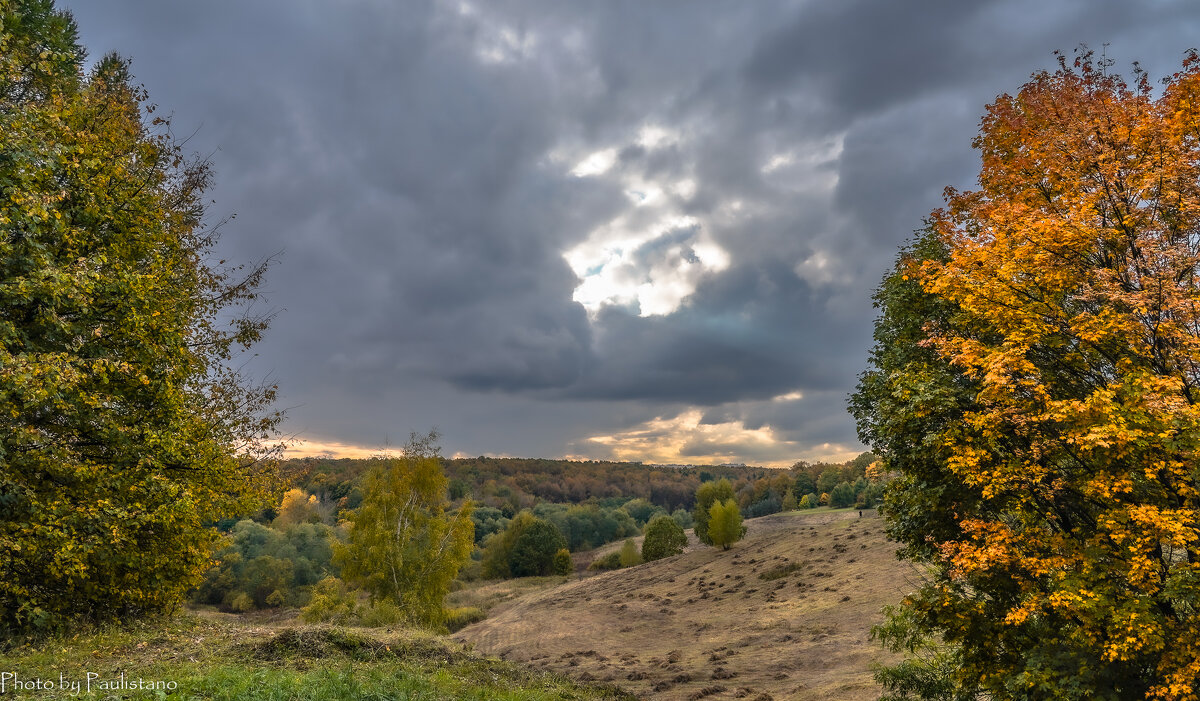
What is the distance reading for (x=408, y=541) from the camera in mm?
35000

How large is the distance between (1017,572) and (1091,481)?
3.36m

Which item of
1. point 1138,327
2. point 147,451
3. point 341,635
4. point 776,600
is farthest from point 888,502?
point 776,600

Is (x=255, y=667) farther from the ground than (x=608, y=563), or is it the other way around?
(x=255, y=667)

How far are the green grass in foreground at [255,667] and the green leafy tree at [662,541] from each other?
66.0 meters

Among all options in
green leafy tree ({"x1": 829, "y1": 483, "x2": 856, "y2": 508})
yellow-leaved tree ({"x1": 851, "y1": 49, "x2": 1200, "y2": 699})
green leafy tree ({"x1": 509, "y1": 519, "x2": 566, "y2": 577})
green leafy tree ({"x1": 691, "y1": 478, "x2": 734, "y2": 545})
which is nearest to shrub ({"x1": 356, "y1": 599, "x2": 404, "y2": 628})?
yellow-leaved tree ({"x1": 851, "y1": 49, "x2": 1200, "y2": 699})

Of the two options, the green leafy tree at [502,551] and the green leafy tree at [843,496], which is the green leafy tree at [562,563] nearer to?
the green leafy tree at [502,551]

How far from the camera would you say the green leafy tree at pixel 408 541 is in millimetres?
33875

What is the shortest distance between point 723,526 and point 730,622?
1363 inches

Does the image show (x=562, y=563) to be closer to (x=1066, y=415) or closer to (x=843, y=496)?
(x=843, y=496)

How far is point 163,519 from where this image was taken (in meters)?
13.5

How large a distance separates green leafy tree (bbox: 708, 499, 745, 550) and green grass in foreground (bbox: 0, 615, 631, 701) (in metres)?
59.9

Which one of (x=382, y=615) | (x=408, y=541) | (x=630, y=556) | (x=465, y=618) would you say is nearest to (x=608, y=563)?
(x=630, y=556)

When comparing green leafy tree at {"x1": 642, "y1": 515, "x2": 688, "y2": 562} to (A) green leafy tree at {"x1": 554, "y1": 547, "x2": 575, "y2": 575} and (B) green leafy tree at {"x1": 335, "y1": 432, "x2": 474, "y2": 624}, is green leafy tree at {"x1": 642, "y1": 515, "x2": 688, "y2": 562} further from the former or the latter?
(B) green leafy tree at {"x1": 335, "y1": 432, "x2": 474, "y2": 624}

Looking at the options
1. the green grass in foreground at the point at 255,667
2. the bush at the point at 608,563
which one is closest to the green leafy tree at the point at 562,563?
the bush at the point at 608,563
